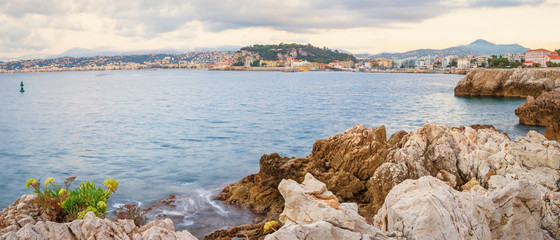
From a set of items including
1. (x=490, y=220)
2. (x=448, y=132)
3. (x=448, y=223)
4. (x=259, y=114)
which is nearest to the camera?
(x=448, y=223)

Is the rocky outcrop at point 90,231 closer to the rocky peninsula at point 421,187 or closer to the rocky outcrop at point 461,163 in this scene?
the rocky peninsula at point 421,187

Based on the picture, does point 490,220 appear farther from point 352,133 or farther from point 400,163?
point 352,133

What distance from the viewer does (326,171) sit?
11.5m

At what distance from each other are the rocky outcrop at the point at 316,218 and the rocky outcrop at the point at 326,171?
4.46 meters

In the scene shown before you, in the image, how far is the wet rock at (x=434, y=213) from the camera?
14.8 feet

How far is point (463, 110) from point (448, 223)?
35612 mm

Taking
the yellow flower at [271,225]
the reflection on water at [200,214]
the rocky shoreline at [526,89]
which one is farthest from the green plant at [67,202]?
the rocky shoreline at [526,89]

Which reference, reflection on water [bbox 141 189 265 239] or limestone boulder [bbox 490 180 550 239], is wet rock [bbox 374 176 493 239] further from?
reflection on water [bbox 141 189 265 239]

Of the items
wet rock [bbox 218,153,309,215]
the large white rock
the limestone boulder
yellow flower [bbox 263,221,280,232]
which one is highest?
the large white rock

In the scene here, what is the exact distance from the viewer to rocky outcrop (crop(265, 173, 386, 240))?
4.21 metres

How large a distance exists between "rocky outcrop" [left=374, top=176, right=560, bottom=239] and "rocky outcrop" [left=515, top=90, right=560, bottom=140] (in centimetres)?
1694

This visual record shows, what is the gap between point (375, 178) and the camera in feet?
32.4

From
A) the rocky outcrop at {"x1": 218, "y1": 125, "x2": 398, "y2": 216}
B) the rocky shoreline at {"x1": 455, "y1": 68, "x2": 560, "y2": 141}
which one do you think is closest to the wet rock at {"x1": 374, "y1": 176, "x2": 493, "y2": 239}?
the rocky outcrop at {"x1": 218, "y1": 125, "x2": 398, "y2": 216}

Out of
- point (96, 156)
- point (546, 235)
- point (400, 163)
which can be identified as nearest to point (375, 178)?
point (400, 163)
